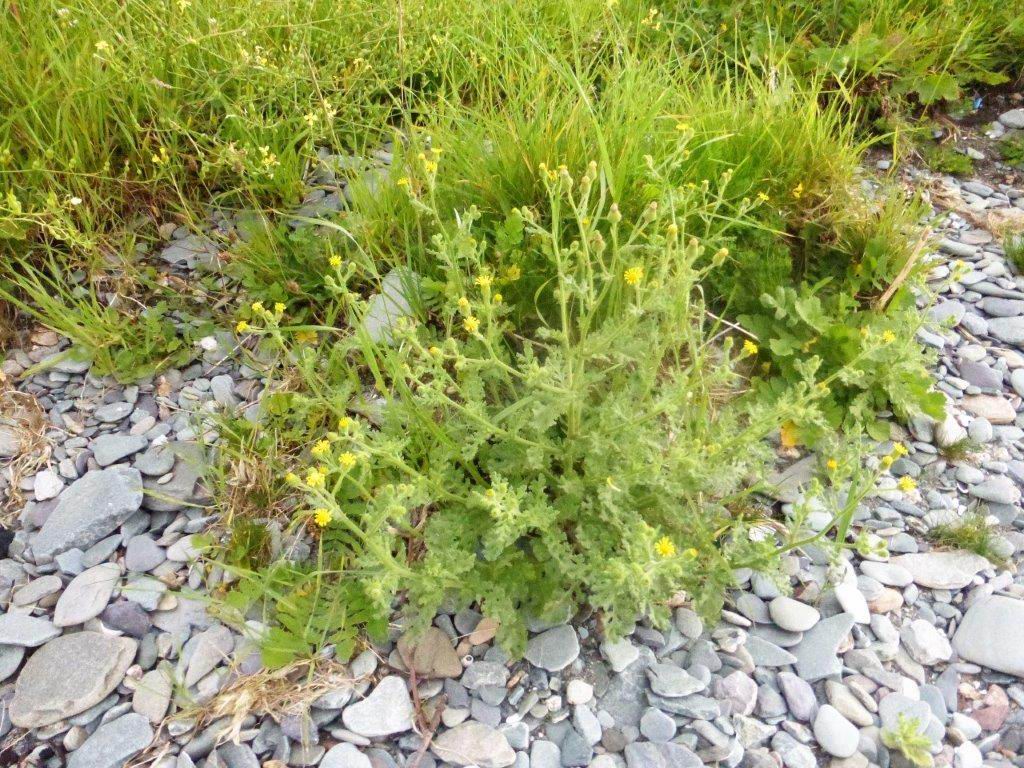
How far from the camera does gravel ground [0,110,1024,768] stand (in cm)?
174

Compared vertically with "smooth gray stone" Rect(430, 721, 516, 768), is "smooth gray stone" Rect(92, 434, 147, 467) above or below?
above

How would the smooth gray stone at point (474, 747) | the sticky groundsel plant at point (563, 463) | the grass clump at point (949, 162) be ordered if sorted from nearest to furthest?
the sticky groundsel plant at point (563, 463) < the smooth gray stone at point (474, 747) < the grass clump at point (949, 162)

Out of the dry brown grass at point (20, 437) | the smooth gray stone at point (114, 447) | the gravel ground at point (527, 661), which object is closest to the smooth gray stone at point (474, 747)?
the gravel ground at point (527, 661)

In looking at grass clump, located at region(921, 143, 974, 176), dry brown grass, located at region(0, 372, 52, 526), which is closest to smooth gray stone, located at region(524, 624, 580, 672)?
dry brown grass, located at region(0, 372, 52, 526)

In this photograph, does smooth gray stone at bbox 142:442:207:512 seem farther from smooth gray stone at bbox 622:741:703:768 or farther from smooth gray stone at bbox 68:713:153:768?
smooth gray stone at bbox 622:741:703:768

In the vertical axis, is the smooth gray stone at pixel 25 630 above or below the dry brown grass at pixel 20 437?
below

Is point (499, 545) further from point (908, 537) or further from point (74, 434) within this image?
point (74, 434)

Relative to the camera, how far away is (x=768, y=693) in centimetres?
181

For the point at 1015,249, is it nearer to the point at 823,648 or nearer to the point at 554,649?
the point at 823,648

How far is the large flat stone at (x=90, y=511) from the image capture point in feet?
7.03

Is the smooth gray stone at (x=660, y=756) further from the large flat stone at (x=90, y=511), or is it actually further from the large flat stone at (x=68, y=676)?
the large flat stone at (x=90, y=511)

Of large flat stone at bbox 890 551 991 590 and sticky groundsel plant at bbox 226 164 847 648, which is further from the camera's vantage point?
large flat stone at bbox 890 551 991 590

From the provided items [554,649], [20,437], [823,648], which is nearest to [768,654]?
[823,648]

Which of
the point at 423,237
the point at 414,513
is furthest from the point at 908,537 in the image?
the point at 423,237
